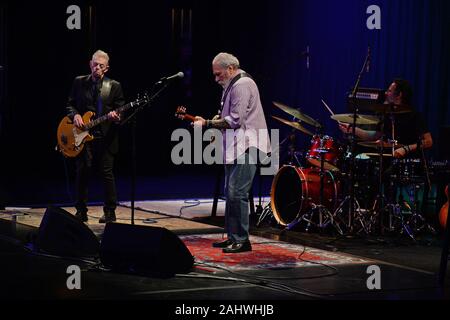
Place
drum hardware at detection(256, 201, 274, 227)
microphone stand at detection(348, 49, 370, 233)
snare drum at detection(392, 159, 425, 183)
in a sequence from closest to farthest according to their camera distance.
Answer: microphone stand at detection(348, 49, 370, 233) → snare drum at detection(392, 159, 425, 183) → drum hardware at detection(256, 201, 274, 227)

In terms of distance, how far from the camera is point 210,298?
18.8 ft

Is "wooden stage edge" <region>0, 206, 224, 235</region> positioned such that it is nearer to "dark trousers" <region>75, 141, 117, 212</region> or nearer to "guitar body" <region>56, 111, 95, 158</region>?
"dark trousers" <region>75, 141, 117, 212</region>

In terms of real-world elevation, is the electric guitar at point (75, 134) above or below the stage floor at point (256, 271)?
above

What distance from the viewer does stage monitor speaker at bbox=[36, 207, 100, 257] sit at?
6.99 meters

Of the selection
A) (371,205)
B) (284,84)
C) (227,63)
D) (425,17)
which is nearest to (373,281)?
(227,63)

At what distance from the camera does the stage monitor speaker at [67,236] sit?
22.9 ft

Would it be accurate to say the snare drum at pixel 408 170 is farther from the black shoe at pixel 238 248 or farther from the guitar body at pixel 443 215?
the black shoe at pixel 238 248

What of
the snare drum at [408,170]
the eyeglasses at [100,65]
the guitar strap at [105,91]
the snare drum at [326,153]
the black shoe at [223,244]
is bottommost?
the black shoe at [223,244]

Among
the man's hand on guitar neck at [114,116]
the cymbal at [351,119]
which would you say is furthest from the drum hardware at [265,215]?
the man's hand on guitar neck at [114,116]

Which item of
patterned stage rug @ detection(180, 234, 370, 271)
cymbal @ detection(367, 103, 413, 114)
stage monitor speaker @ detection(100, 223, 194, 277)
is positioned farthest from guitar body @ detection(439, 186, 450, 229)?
stage monitor speaker @ detection(100, 223, 194, 277)

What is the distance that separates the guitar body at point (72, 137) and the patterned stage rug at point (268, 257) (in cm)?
173

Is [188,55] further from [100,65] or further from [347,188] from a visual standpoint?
[347,188]

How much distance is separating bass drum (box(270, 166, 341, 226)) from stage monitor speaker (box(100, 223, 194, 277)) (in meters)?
2.89

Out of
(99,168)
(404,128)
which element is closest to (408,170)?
(404,128)
